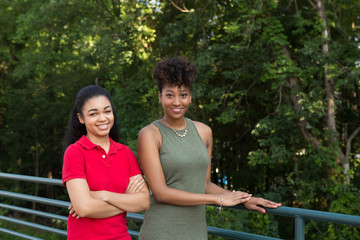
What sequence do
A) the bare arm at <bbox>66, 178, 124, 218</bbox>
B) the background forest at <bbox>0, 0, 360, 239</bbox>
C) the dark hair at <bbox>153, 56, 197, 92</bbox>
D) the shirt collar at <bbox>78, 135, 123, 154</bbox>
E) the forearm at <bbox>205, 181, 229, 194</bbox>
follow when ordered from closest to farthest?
the bare arm at <bbox>66, 178, 124, 218</bbox>, the shirt collar at <bbox>78, 135, 123, 154</bbox>, the dark hair at <bbox>153, 56, 197, 92</bbox>, the forearm at <bbox>205, 181, 229, 194</bbox>, the background forest at <bbox>0, 0, 360, 239</bbox>

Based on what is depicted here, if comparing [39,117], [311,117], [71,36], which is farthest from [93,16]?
[311,117]

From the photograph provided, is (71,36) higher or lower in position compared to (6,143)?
higher

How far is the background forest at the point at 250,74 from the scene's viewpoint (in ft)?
33.3

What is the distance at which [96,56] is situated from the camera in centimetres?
1199

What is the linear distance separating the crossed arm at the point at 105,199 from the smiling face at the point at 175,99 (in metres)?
0.36

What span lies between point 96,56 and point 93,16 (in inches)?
143

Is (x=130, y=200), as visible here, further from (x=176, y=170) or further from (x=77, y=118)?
(x=77, y=118)

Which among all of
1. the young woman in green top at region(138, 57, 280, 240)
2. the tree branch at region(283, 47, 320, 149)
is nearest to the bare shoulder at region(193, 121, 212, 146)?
the young woman in green top at region(138, 57, 280, 240)

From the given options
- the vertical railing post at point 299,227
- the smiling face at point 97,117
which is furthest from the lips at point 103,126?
the vertical railing post at point 299,227

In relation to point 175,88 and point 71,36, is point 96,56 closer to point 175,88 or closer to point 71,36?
point 71,36

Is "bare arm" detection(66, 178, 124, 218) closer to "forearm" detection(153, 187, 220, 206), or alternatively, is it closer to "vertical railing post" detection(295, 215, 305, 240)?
"forearm" detection(153, 187, 220, 206)

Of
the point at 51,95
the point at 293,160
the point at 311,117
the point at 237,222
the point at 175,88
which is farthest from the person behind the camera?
the point at 51,95

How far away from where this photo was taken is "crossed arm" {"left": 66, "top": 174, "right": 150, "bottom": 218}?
1.92 m

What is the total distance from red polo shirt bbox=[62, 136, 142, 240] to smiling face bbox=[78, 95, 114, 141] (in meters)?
0.06
